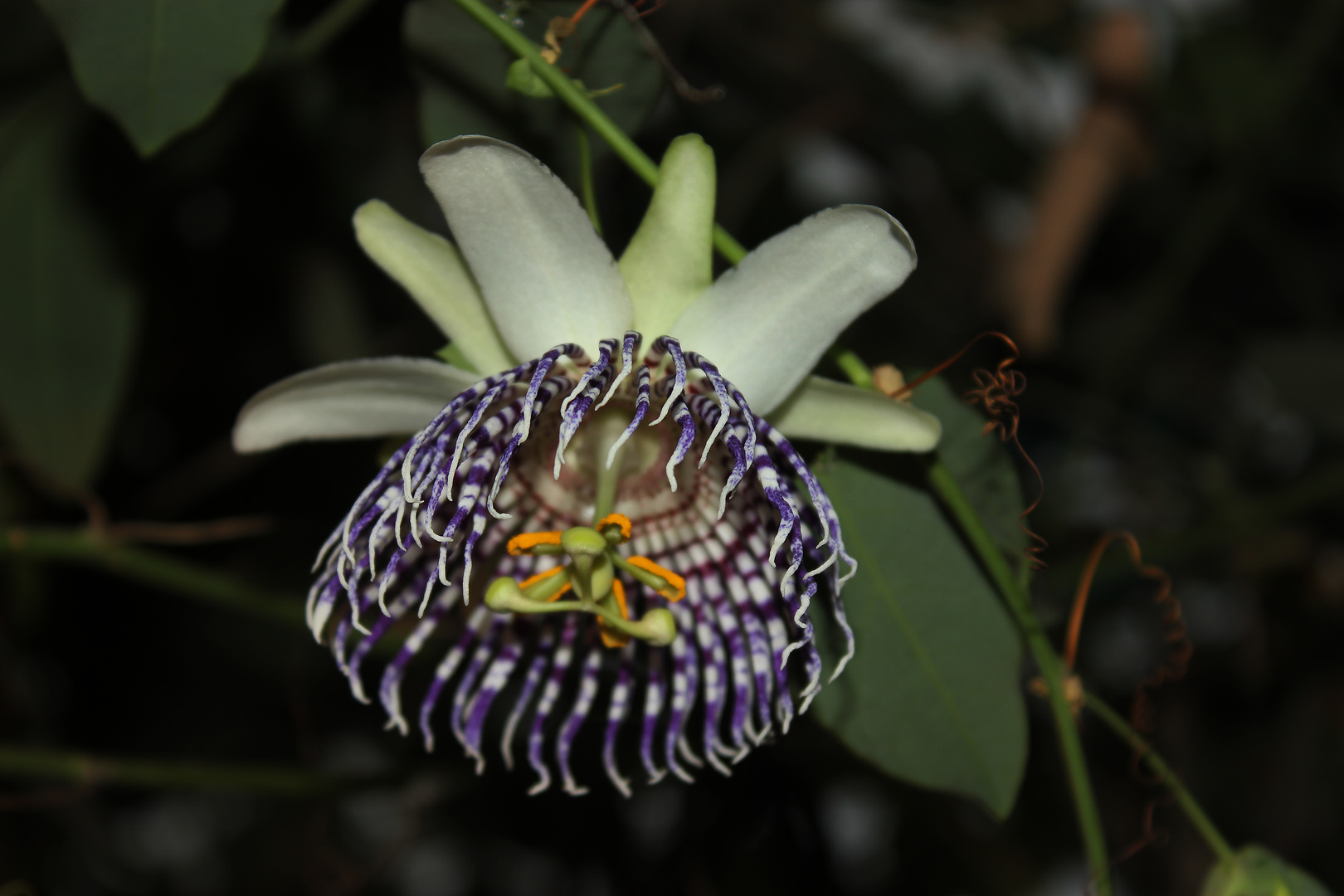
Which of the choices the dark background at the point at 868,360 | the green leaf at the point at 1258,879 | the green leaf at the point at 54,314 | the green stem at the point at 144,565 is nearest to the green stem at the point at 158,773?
the dark background at the point at 868,360

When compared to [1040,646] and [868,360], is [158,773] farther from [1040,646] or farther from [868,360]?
[868,360]

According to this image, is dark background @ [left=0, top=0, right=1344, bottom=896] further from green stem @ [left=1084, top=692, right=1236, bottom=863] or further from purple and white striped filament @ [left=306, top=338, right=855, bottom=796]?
green stem @ [left=1084, top=692, right=1236, bottom=863]

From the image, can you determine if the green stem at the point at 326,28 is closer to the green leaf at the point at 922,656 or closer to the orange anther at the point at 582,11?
the orange anther at the point at 582,11

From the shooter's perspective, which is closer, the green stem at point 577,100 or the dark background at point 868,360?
the green stem at point 577,100

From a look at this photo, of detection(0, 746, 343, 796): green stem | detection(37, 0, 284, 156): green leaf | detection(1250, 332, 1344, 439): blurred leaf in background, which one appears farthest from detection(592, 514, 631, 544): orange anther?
detection(1250, 332, 1344, 439): blurred leaf in background

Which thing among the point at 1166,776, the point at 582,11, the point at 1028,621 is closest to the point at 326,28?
the point at 582,11

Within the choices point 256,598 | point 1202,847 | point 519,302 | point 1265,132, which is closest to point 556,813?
point 256,598

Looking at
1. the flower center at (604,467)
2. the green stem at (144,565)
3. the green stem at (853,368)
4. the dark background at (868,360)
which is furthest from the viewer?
the dark background at (868,360)
